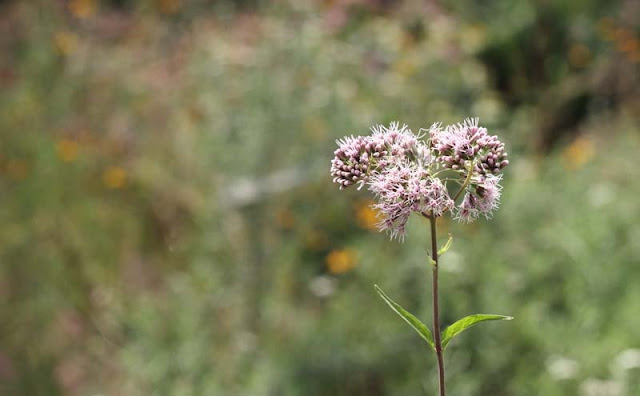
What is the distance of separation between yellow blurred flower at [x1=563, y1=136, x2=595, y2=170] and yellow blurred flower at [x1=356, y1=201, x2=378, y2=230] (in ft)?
4.67

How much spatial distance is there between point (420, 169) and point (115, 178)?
11.1 ft

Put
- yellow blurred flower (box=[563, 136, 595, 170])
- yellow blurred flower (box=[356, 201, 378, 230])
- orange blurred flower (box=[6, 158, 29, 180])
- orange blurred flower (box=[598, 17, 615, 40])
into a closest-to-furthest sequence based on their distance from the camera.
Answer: yellow blurred flower (box=[356, 201, 378, 230]) < orange blurred flower (box=[6, 158, 29, 180]) < yellow blurred flower (box=[563, 136, 595, 170]) < orange blurred flower (box=[598, 17, 615, 40])

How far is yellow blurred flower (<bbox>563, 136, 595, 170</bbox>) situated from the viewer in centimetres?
416

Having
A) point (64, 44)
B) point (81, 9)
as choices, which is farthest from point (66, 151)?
point (81, 9)

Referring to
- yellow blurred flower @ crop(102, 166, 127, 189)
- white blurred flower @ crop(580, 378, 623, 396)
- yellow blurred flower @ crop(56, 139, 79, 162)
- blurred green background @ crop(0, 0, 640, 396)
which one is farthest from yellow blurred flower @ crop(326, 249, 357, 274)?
yellow blurred flower @ crop(56, 139, 79, 162)

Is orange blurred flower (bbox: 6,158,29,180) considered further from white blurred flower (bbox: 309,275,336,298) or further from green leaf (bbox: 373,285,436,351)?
green leaf (bbox: 373,285,436,351)

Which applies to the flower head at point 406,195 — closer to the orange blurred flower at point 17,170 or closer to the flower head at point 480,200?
the flower head at point 480,200

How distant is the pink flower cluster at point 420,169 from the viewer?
2.54 ft

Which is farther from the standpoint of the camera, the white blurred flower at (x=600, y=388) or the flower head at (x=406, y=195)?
the white blurred flower at (x=600, y=388)

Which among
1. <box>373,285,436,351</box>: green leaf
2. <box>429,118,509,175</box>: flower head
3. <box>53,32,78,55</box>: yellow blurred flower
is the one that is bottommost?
<box>373,285,436,351</box>: green leaf

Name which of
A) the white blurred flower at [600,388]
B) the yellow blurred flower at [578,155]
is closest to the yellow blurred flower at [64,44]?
the yellow blurred flower at [578,155]

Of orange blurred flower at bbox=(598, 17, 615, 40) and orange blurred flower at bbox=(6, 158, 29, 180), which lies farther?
orange blurred flower at bbox=(598, 17, 615, 40)

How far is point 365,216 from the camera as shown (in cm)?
325

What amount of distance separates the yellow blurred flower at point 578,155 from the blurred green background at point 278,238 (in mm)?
32
